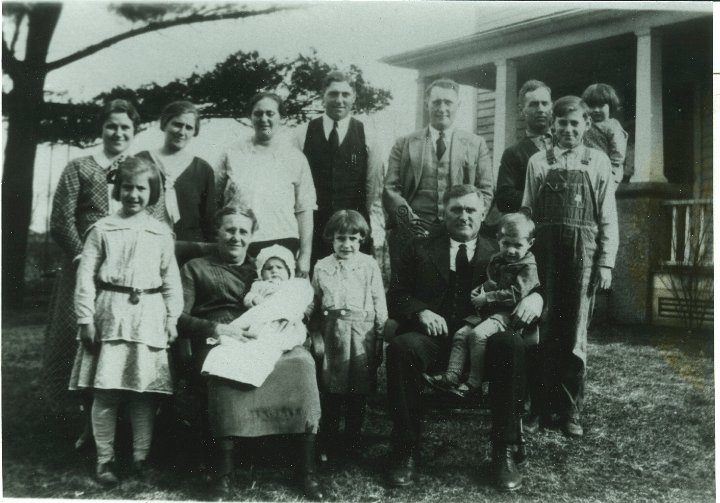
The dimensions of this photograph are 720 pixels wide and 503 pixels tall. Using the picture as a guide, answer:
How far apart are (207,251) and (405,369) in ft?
3.95

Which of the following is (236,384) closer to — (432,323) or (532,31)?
(432,323)

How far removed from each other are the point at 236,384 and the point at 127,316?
1.97 ft

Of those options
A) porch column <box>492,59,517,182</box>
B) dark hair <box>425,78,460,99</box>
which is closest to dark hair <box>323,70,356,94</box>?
dark hair <box>425,78,460,99</box>

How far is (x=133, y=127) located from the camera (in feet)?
10.4

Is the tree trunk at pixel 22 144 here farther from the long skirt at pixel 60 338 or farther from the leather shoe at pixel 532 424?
the leather shoe at pixel 532 424

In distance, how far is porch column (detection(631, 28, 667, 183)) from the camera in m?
3.54

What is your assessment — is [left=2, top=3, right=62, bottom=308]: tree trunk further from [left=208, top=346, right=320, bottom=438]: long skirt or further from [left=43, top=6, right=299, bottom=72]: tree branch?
[left=208, top=346, right=320, bottom=438]: long skirt

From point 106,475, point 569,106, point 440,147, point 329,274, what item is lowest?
point 106,475

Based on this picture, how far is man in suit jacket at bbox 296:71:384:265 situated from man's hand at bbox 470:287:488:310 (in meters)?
0.62

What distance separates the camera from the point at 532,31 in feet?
12.5

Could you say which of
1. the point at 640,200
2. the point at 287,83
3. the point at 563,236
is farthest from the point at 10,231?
the point at 640,200

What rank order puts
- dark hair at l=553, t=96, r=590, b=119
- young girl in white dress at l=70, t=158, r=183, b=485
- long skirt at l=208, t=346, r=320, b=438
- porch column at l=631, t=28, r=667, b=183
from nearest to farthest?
long skirt at l=208, t=346, r=320, b=438, young girl in white dress at l=70, t=158, r=183, b=485, dark hair at l=553, t=96, r=590, b=119, porch column at l=631, t=28, r=667, b=183

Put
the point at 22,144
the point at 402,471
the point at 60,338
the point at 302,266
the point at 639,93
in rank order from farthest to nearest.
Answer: the point at 639,93 → the point at 22,144 → the point at 302,266 → the point at 60,338 → the point at 402,471

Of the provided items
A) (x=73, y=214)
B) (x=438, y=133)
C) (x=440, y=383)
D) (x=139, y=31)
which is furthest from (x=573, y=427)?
(x=139, y=31)
